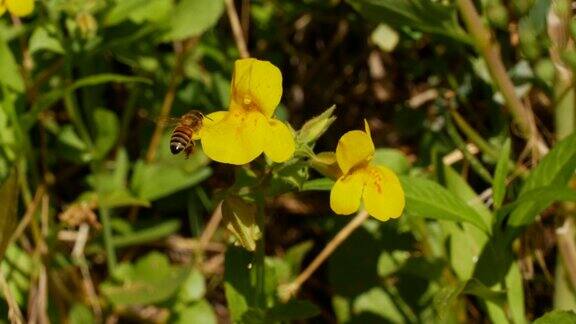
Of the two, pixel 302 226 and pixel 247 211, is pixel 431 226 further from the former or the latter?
pixel 247 211

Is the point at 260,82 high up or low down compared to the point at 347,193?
up

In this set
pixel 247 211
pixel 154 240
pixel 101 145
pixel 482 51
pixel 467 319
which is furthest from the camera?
pixel 154 240

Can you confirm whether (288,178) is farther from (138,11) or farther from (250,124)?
(138,11)

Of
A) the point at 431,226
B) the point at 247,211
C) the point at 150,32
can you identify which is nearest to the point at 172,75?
the point at 150,32

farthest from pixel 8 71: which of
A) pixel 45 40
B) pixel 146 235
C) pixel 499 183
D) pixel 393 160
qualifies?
pixel 499 183

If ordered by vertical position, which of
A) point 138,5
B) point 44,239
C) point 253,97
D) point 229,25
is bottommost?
point 44,239

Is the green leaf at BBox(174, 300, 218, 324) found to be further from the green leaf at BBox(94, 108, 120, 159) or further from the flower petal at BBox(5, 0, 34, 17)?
the flower petal at BBox(5, 0, 34, 17)
